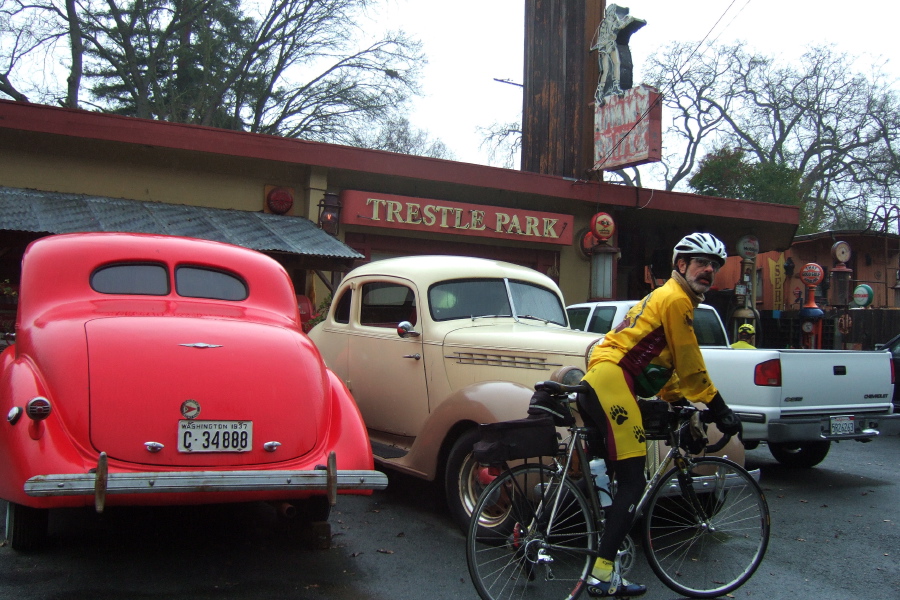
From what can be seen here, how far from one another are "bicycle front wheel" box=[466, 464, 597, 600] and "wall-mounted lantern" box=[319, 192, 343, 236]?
9.30 m

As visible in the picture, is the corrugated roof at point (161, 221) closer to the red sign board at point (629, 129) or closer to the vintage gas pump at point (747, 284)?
the red sign board at point (629, 129)

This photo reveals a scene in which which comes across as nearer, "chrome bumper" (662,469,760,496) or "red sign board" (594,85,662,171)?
"chrome bumper" (662,469,760,496)

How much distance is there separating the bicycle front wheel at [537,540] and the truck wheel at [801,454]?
4.95m

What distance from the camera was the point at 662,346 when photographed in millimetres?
3791

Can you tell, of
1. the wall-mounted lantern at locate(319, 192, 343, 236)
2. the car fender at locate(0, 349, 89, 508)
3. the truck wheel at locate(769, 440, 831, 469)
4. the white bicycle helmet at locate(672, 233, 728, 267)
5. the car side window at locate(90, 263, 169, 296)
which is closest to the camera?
the car fender at locate(0, 349, 89, 508)

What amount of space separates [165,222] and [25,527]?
23.6ft

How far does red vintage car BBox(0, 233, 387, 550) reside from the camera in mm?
3707

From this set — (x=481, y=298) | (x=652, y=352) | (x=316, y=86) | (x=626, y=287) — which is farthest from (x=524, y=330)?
(x=316, y=86)

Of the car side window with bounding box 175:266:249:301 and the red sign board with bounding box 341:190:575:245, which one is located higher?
the red sign board with bounding box 341:190:575:245

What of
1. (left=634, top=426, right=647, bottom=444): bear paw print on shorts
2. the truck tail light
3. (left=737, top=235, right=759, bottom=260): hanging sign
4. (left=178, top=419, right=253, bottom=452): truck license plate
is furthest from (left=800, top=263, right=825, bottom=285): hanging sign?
(left=178, top=419, right=253, bottom=452): truck license plate

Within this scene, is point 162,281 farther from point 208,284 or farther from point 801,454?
point 801,454

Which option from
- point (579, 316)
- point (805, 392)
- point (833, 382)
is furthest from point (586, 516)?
point (579, 316)

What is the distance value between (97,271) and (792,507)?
5.43 m

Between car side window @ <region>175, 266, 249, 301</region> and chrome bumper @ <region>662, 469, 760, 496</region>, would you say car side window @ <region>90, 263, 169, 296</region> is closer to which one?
car side window @ <region>175, 266, 249, 301</region>
